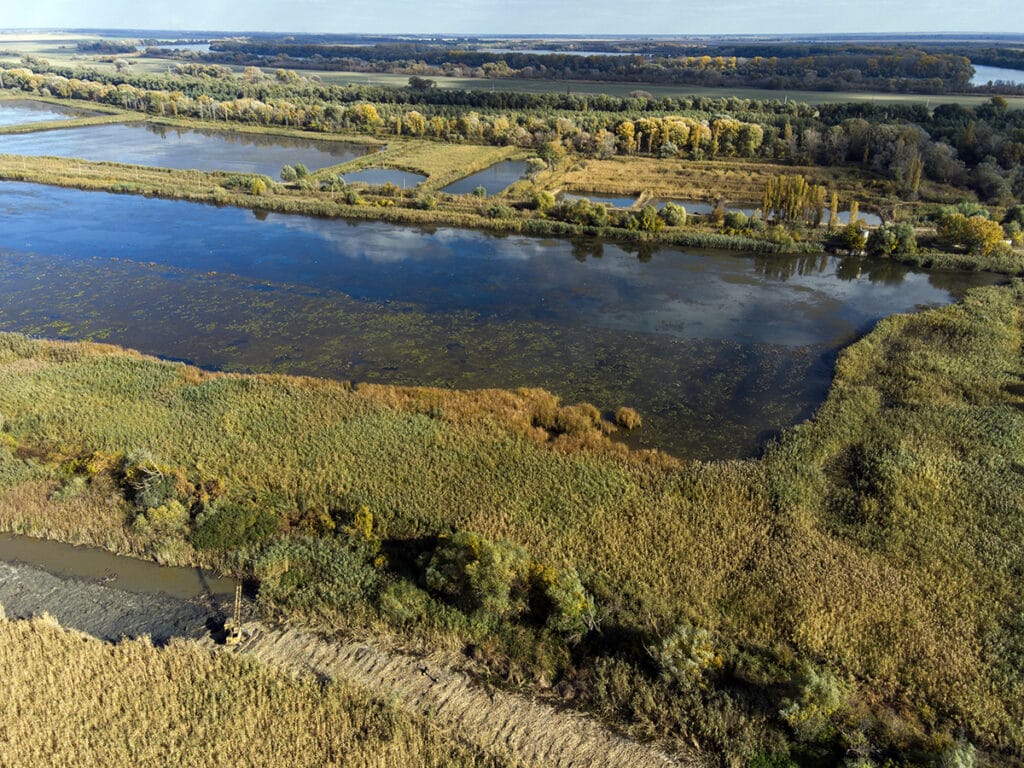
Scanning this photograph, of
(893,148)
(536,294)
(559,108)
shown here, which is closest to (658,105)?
(559,108)

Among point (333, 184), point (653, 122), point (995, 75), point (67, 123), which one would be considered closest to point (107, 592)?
point (333, 184)

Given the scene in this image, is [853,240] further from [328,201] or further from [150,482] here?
[150,482]

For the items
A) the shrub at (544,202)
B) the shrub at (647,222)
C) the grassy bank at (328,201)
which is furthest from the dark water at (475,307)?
the shrub at (544,202)

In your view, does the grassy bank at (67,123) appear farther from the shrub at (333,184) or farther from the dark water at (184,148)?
the shrub at (333,184)

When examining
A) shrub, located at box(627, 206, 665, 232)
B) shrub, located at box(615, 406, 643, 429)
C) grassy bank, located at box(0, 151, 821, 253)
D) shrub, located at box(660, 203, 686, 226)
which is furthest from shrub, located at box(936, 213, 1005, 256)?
shrub, located at box(615, 406, 643, 429)

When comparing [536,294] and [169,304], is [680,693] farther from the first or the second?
[169,304]

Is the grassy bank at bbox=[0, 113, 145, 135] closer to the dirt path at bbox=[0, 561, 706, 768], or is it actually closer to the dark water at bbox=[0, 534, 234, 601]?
the dark water at bbox=[0, 534, 234, 601]

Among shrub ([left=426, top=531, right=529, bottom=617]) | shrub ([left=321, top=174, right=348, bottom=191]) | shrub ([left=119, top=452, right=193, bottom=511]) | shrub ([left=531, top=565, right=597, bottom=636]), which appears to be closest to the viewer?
shrub ([left=531, top=565, right=597, bottom=636])
